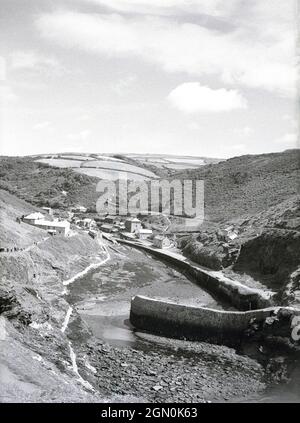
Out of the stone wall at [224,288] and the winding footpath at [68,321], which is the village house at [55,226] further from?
the stone wall at [224,288]

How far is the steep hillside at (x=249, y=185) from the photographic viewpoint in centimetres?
9021

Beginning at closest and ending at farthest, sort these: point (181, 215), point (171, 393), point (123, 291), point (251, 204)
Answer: point (171, 393), point (123, 291), point (251, 204), point (181, 215)

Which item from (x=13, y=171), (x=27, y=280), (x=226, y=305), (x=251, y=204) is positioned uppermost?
(x=13, y=171)

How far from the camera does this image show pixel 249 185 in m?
107

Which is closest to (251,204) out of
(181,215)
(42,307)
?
(181,215)

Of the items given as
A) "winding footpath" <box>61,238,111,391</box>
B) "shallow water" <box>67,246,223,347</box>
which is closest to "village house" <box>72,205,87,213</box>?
"shallow water" <box>67,246,223,347</box>

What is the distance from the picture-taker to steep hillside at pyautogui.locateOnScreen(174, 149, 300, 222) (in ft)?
296

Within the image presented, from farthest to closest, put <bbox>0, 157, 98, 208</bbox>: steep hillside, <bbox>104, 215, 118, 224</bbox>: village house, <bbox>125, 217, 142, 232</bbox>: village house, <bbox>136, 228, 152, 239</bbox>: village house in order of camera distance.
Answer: <bbox>0, 157, 98, 208</bbox>: steep hillside, <bbox>104, 215, 118, 224</bbox>: village house, <bbox>125, 217, 142, 232</bbox>: village house, <bbox>136, 228, 152, 239</bbox>: village house

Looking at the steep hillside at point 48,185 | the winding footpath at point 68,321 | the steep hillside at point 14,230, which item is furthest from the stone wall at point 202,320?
the steep hillside at point 48,185

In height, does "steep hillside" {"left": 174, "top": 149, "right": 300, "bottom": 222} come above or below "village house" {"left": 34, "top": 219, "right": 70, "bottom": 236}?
above

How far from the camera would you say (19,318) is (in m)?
26.6

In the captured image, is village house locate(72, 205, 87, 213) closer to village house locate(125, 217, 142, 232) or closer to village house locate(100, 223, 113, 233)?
village house locate(100, 223, 113, 233)

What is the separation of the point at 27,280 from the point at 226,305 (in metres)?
18.7
